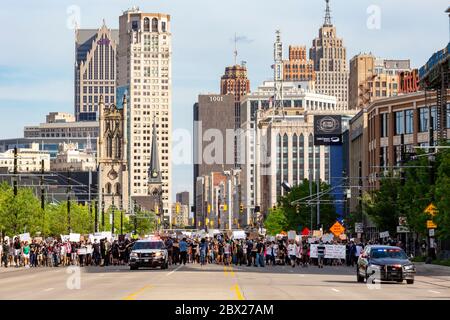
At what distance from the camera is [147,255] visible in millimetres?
61250

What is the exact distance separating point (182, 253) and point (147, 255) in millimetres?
13224

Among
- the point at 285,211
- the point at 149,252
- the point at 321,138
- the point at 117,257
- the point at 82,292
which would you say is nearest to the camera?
the point at 82,292

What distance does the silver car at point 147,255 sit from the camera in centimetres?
6109

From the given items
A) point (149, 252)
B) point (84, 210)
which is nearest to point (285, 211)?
point (84, 210)

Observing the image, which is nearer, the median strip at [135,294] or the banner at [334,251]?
the median strip at [135,294]

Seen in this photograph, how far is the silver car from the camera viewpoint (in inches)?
2405

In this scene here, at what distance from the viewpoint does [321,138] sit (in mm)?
193750

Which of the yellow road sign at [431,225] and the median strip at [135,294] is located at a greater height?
the yellow road sign at [431,225]

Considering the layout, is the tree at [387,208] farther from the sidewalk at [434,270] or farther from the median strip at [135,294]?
the median strip at [135,294]

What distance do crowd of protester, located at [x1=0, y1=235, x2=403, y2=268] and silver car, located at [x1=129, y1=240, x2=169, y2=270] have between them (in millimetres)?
10560

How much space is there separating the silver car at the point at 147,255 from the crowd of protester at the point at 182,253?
34.6 feet

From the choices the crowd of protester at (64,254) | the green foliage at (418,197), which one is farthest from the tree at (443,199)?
the crowd of protester at (64,254)
